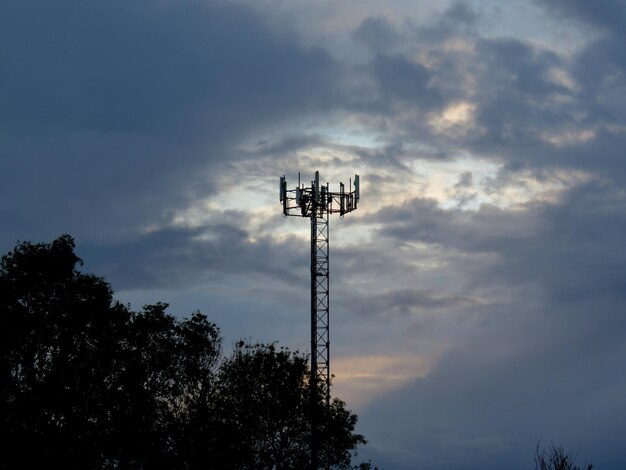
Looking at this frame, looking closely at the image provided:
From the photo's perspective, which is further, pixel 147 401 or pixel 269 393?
pixel 269 393

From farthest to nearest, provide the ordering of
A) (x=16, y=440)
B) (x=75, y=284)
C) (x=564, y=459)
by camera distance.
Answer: (x=75, y=284) → (x=16, y=440) → (x=564, y=459)

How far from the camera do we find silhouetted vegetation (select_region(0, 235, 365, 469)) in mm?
54156

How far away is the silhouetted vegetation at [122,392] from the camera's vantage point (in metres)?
54.2

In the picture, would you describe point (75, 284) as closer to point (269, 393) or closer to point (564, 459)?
point (269, 393)

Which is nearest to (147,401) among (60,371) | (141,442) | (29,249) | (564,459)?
(141,442)

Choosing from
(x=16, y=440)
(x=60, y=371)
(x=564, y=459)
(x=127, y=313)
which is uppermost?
(x=127, y=313)

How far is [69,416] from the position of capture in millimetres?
55000

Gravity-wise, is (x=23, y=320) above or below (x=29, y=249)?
below

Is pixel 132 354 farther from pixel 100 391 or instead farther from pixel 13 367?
pixel 13 367

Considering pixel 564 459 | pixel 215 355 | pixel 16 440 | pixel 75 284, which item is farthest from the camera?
pixel 215 355

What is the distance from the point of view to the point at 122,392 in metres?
58.1

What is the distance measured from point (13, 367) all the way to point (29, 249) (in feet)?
Result: 23.2

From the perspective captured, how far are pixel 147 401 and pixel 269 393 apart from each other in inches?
370

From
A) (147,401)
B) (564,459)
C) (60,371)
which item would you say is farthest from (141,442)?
(564,459)
